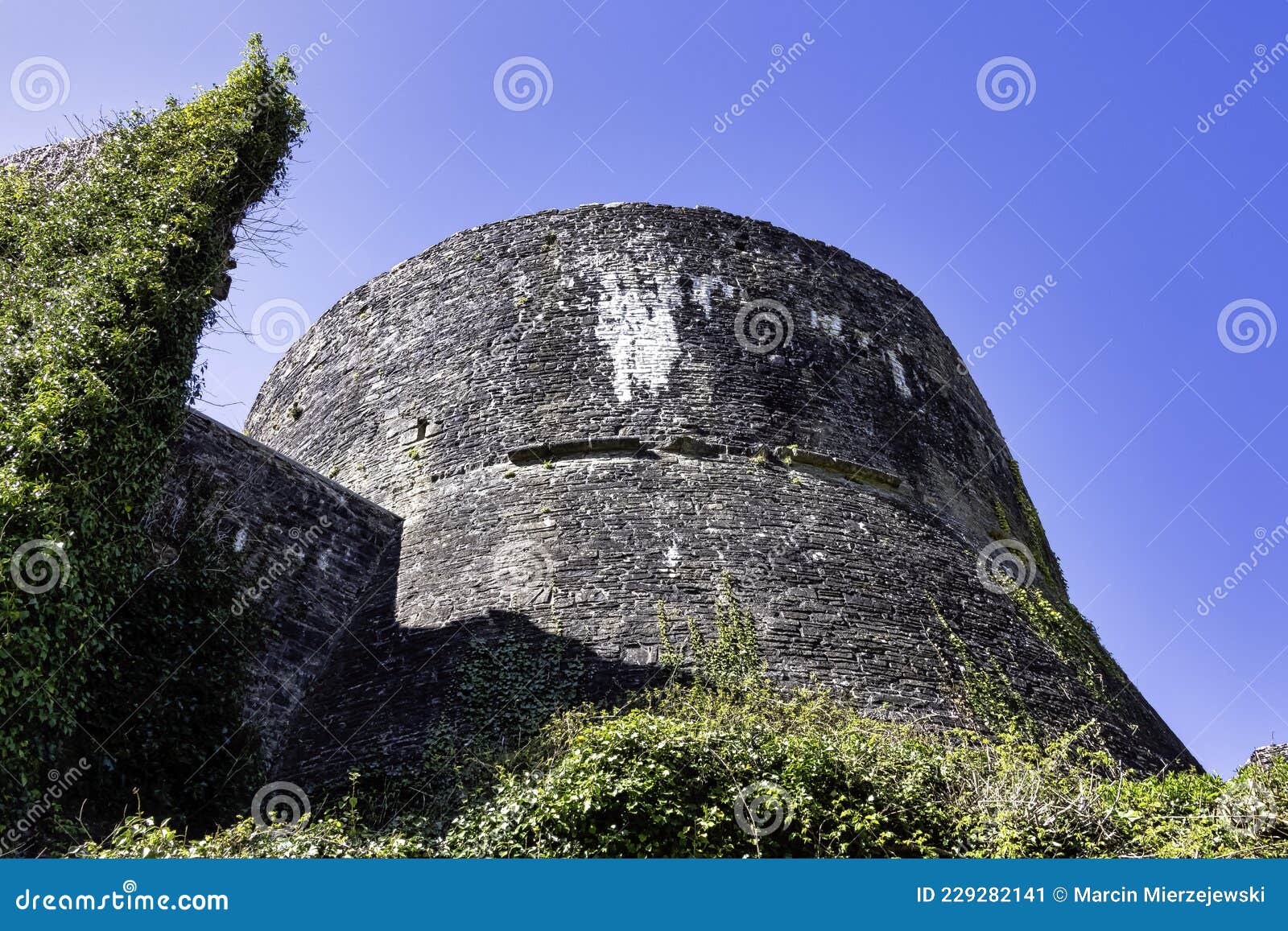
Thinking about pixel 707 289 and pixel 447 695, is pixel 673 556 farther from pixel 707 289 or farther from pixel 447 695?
pixel 707 289

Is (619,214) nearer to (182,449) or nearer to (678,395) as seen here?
(678,395)

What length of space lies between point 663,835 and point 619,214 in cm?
764

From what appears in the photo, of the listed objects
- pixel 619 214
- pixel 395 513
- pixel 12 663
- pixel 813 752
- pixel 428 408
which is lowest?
pixel 813 752

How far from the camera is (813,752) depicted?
20.3 feet

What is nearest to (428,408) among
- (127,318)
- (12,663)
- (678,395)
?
(678,395)

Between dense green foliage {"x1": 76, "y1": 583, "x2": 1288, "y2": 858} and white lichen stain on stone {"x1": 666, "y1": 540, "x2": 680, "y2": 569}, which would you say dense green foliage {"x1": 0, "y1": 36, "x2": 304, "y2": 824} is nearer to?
dense green foliage {"x1": 76, "y1": 583, "x2": 1288, "y2": 858}

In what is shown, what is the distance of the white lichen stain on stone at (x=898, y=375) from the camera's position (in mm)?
11445

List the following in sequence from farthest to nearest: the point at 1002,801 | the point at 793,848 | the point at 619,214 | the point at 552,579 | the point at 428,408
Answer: the point at 619,214 → the point at 428,408 → the point at 552,579 → the point at 1002,801 → the point at 793,848

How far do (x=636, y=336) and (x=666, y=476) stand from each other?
5.77 feet

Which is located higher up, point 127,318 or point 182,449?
point 127,318

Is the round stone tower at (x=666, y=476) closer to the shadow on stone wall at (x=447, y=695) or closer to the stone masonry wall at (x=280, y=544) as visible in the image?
the shadow on stone wall at (x=447, y=695)

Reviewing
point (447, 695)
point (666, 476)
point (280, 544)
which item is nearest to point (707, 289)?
point (666, 476)

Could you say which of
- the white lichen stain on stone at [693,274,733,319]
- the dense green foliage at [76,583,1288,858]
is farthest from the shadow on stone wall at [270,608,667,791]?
the white lichen stain on stone at [693,274,733,319]

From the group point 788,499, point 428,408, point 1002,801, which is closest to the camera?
point 1002,801
